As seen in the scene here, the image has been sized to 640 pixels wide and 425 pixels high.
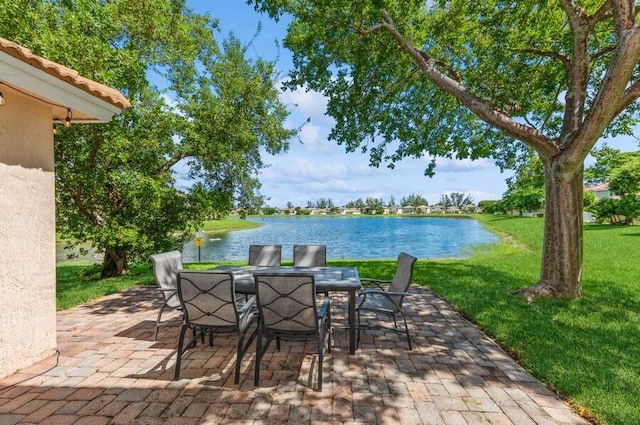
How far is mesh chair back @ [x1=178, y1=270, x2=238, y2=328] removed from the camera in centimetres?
309

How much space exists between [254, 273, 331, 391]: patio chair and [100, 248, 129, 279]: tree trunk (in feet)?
23.9

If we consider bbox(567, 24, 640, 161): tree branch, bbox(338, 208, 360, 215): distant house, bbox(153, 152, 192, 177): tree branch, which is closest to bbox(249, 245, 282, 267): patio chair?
bbox(153, 152, 192, 177): tree branch

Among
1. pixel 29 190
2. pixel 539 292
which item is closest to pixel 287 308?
pixel 29 190

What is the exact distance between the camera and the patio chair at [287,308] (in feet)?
9.77

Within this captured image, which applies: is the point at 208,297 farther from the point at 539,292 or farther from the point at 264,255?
the point at 539,292

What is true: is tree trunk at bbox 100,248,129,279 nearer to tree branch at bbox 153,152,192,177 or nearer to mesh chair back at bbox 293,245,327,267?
tree branch at bbox 153,152,192,177

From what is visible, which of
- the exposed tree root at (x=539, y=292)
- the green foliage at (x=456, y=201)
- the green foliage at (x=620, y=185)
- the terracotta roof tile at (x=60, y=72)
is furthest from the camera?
the green foliage at (x=456, y=201)

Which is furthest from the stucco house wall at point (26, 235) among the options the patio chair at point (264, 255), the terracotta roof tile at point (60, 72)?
the patio chair at point (264, 255)

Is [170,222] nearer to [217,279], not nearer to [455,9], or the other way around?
[217,279]

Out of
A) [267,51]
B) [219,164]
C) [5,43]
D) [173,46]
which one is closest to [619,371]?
[5,43]

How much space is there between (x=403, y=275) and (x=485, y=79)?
594 centimetres

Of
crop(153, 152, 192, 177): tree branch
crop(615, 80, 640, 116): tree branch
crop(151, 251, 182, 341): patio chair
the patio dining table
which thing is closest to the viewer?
the patio dining table

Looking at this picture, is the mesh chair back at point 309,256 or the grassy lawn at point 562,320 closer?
the grassy lawn at point 562,320

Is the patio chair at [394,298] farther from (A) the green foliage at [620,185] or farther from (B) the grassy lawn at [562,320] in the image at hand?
(A) the green foliage at [620,185]
